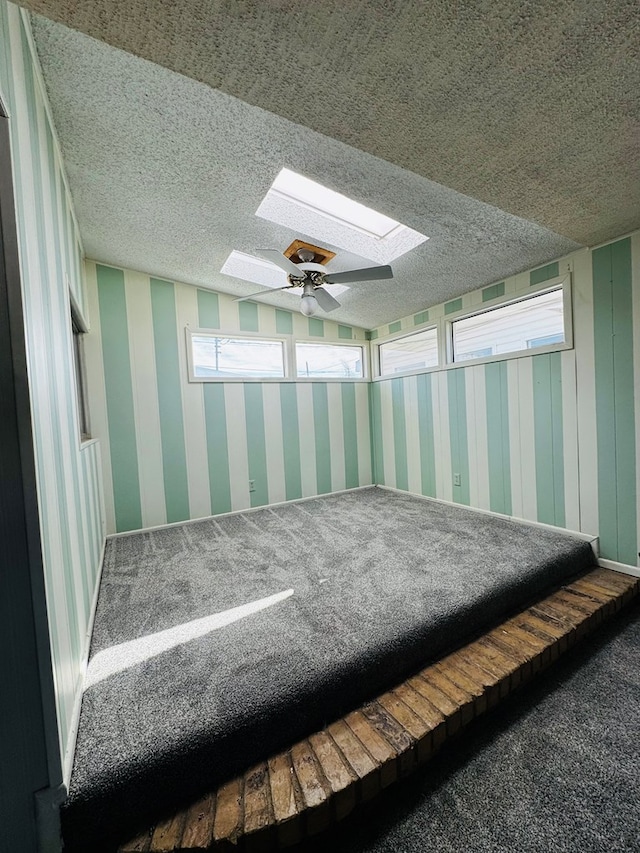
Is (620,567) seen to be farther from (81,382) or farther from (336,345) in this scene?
(81,382)

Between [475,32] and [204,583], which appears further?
[204,583]

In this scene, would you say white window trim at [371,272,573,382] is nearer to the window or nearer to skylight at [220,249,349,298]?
skylight at [220,249,349,298]

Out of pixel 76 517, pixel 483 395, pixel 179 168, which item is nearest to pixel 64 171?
pixel 179 168

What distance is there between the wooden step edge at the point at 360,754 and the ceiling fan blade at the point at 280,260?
8.38ft

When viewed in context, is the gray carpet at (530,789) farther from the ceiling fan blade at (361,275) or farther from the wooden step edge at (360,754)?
the ceiling fan blade at (361,275)

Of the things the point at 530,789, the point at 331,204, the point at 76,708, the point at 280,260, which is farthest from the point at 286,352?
the point at 530,789

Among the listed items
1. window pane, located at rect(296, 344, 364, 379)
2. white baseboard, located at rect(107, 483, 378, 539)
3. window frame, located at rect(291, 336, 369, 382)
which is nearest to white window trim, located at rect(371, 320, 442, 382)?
window frame, located at rect(291, 336, 369, 382)

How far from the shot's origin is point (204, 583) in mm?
2152

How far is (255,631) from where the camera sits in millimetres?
1605

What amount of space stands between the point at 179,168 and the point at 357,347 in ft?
10.3

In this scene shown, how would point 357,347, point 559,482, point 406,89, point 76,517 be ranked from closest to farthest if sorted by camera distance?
point 406,89, point 76,517, point 559,482, point 357,347

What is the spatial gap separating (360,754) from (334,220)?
3093 millimetres

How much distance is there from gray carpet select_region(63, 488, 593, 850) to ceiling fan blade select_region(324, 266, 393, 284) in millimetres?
2143

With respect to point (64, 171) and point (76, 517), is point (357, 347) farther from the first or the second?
point (76, 517)
